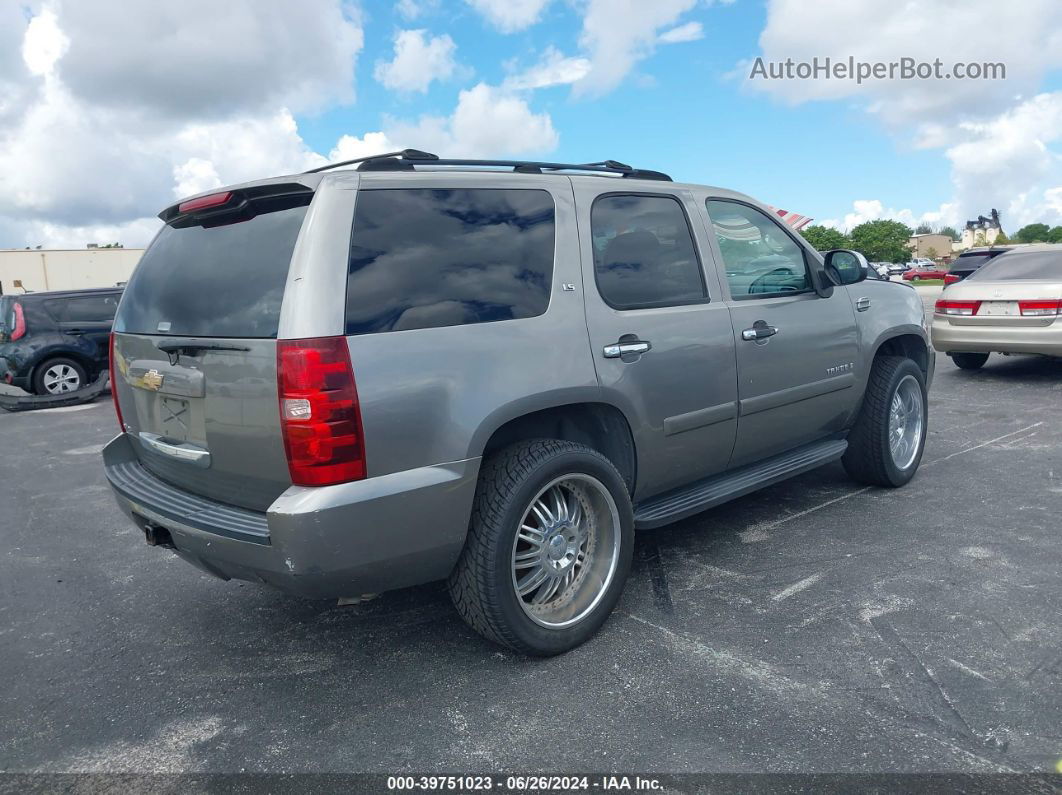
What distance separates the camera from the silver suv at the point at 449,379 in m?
2.67

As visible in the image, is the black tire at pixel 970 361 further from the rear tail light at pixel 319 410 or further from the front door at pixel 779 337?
the rear tail light at pixel 319 410

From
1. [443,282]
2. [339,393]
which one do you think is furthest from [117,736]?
[443,282]

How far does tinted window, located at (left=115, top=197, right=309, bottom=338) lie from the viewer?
111 inches

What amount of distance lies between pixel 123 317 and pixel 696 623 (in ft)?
9.14

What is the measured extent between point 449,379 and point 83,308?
10721mm

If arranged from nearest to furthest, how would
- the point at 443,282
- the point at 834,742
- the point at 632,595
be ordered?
the point at 834,742 → the point at 443,282 → the point at 632,595

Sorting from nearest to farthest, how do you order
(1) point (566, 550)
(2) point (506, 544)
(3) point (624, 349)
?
(2) point (506, 544) → (1) point (566, 550) → (3) point (624, 349)

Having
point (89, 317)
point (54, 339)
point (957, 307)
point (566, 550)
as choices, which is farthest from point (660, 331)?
point (89, 317)

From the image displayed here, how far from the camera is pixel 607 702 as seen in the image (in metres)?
2.85

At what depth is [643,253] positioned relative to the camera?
146 inches

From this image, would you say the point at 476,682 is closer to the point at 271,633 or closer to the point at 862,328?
the point at 271,633

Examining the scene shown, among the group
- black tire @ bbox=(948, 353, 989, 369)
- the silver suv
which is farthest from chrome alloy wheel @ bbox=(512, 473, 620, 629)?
black tire @ bbox=(948, 353, 989, 369)

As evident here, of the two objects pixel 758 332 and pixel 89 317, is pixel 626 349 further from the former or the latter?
pixel 89 317

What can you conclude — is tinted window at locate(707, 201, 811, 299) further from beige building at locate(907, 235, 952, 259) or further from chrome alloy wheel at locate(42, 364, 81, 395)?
beige building at locate(907, 235, 952, 259)
